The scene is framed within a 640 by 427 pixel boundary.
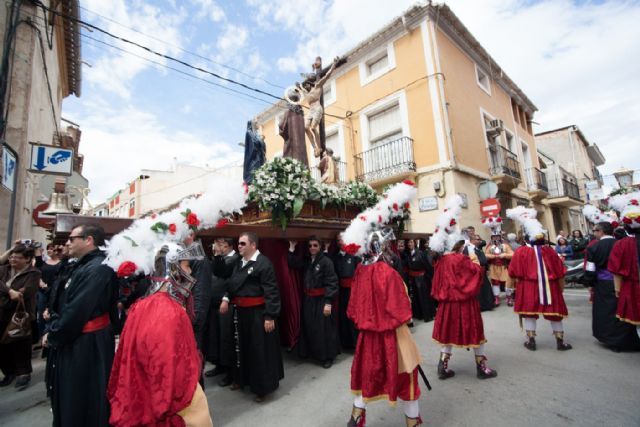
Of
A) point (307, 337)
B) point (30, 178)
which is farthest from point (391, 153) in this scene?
point (30, 178)

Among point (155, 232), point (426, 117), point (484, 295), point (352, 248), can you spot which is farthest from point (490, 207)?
point (155, 232)

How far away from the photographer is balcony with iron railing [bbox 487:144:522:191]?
44.6 ft

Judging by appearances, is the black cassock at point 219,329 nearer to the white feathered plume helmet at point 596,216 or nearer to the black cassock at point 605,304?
the black cassock at point 605,304

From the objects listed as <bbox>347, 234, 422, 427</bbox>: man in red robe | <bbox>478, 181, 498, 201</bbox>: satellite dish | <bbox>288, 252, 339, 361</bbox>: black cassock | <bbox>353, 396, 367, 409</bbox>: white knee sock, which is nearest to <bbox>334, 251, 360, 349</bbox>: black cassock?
<bbox>288, 252, 339, 361</bbox>: black cassock

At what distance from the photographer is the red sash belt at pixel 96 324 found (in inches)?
102

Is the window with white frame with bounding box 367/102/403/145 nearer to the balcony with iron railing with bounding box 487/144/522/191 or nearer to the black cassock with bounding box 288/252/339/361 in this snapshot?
the balcony with iron railing with bounding box 487/144/522/191

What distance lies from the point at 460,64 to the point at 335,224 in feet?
38.1

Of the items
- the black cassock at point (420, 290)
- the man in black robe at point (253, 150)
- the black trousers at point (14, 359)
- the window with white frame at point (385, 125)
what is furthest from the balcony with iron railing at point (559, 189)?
the black trousers at point (14, 359)

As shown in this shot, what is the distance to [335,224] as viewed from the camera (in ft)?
17.9

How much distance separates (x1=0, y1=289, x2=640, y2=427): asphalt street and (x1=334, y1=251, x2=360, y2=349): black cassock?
36 cm

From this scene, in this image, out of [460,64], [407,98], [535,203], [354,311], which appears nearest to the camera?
[354,311]

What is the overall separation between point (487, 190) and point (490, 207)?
2.39 feet

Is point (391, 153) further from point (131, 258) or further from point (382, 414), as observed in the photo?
point (131, 258)

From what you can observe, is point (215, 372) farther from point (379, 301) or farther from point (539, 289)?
point (539, 289)
